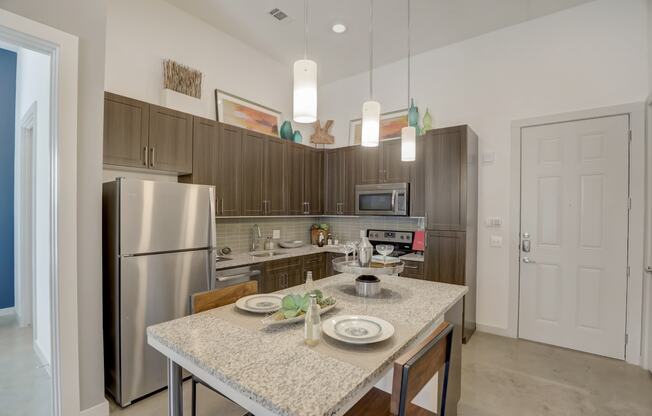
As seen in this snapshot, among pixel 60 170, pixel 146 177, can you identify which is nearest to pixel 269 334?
pixel 60 170

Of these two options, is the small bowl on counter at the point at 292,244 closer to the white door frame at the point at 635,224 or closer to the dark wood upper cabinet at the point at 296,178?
the dark wood upper cabinet at the point at 296,178

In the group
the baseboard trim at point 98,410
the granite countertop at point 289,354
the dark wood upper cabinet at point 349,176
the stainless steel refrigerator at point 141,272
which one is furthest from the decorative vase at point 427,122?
the baseboard trim at point 98,410

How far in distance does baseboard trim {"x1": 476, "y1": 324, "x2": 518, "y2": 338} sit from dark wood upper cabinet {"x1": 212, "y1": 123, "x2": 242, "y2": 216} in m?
3.06

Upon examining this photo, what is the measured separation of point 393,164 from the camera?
3.75 meters

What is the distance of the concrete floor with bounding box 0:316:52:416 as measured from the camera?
2.08 meters

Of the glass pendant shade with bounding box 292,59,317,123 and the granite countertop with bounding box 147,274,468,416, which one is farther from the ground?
the glass pendant shade with bounding box 292,59,317,123

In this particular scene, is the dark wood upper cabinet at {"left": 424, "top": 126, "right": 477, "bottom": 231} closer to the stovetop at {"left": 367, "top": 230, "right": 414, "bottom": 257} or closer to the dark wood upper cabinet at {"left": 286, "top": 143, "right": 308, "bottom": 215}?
the stovetop at {"left": 367, "top": 230, "right": 414, "bottom": 257}

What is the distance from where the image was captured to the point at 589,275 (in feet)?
9.75

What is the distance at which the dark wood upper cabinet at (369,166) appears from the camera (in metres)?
3.91

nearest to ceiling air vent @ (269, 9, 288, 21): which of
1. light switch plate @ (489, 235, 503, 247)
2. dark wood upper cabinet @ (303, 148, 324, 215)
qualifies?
dark wood upper cabinet @ (303, 148, 324, 215)

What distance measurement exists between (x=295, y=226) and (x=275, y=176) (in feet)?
3.24

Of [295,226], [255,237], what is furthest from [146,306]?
[295,226]

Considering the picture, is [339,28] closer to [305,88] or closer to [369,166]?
[369,166]

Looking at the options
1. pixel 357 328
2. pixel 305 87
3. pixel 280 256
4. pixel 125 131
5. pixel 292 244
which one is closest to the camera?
pixel 357 328
